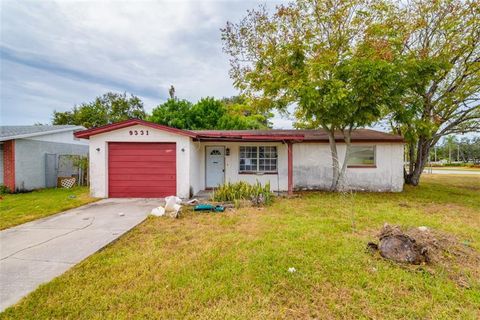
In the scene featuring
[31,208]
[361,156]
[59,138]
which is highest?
[59,138]

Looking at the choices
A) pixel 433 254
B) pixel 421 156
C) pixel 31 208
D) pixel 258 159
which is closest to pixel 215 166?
pixel 258 159

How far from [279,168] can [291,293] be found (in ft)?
27.2

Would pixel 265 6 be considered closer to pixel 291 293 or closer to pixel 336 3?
pixel 336 3

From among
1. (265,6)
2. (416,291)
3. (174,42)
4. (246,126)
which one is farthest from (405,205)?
(246,126)

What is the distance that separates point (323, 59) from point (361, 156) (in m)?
5.09

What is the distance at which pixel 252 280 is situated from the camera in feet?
10.4

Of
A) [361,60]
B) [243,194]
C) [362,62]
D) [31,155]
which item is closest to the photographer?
[362,62]

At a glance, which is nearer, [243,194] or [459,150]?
[243,194]

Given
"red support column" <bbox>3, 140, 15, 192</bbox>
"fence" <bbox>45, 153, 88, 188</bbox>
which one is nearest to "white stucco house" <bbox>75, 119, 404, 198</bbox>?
"fence" <bbox>45, 153, 88, 188</bbox>

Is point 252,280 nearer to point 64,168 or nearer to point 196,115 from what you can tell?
point 64,168

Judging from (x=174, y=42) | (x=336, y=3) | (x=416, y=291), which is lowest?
(x=416, y=291)

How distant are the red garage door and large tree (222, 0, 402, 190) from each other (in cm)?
492

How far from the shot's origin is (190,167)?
9.16 m

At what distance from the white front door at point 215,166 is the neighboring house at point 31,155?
879 cm
